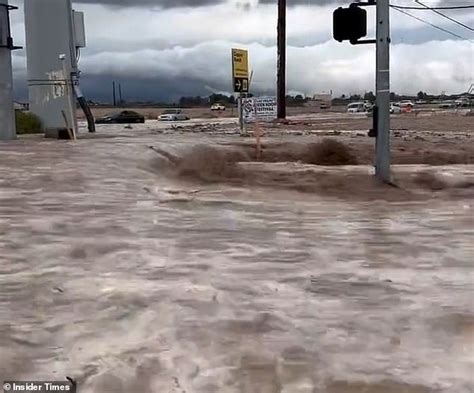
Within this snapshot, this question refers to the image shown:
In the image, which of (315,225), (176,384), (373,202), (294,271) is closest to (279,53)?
(373,202)

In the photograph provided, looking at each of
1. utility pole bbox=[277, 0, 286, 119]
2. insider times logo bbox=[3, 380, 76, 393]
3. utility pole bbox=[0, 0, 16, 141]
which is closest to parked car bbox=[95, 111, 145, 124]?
utility pole bbox=[277, 0, 286, 119]

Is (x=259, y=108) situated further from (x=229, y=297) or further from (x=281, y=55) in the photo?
(x=229, y=297)

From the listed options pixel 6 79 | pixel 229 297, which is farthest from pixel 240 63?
pixel 229 297

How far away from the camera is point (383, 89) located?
14.6 meters

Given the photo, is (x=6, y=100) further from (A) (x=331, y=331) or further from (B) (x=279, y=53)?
(B) (x=279, y=53)

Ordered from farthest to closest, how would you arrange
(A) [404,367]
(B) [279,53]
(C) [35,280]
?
(B) [279,53]
(C) [35,280]
(A) [404,367]

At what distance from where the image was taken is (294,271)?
6758mm

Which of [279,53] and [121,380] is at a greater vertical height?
[279,53]

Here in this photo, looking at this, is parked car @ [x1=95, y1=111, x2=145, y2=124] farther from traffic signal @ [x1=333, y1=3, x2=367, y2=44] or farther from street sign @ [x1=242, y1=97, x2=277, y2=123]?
traffic signal @ [x1=333, y1=3, x2=367, y2=44]

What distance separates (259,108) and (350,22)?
13749 millimetres

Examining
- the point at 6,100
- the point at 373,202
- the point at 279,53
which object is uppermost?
the point at 279,53

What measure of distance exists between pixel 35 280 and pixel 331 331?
2.55m

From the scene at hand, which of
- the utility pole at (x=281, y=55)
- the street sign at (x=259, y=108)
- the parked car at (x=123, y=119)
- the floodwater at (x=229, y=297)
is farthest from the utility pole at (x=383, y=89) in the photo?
the parked car at (x=123, y=119)

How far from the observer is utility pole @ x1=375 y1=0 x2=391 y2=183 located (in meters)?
14.4
